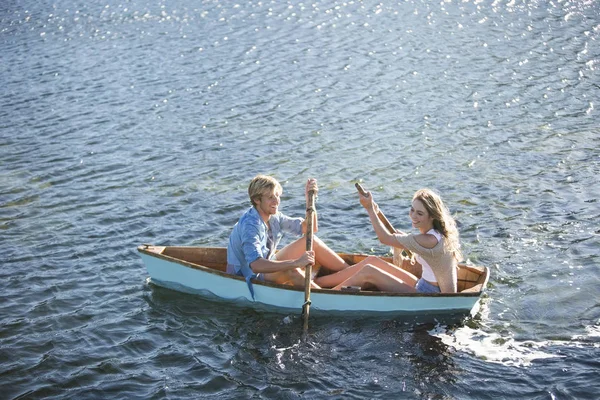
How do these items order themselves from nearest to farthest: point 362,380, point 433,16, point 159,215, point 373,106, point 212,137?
point 362,380 < point 159,215 < point 212,137 < point 373,106 < point 433,16

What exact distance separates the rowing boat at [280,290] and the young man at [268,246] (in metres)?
0.22

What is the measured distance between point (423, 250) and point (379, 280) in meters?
0.83

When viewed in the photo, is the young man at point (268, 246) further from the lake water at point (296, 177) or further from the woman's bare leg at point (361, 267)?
the lake water at point (296, 177)

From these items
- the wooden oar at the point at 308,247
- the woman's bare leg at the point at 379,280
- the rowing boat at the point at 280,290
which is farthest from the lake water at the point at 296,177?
the woman's bare leg at the point at 379,280

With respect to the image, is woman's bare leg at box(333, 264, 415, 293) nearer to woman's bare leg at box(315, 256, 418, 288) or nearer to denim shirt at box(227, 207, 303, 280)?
woman's bare leg at box(315, 256, 418, 288)

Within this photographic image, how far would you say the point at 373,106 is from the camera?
62.4 ft

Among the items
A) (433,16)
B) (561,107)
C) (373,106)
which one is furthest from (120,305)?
(433,16)

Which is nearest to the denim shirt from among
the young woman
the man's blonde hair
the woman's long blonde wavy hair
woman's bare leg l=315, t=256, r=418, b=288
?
the man's blonde hair

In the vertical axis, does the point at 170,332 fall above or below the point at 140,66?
below

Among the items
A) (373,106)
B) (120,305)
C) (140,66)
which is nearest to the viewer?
(120,305)

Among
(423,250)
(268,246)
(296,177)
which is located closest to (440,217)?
(423,250)

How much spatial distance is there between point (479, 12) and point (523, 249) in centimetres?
1674

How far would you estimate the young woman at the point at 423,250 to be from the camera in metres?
9.74

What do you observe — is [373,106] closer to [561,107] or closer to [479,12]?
[561,107]
